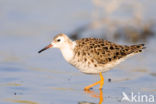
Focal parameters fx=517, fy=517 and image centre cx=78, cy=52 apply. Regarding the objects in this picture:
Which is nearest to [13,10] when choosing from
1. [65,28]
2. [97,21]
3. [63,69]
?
[65,28]

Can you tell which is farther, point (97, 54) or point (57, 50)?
point (57, 50)

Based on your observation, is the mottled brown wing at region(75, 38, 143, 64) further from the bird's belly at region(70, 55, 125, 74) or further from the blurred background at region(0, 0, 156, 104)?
the blurred background at region(0, 0, 156, 104)

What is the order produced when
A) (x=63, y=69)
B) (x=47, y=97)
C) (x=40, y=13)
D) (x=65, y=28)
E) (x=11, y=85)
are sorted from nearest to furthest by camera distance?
1. (x=47, y=97)
2. (x=11, y=85)
3. (x=63, y=69)
4. (x=65, y=28)
5. (x=40, y=13)

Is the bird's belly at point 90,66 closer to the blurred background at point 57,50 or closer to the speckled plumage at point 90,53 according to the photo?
the speckled plumage at point 90,53

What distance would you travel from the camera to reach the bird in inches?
485

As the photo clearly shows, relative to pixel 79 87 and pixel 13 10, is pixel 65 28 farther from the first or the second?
pixel 79 87

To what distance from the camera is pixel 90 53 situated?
12.5 meters

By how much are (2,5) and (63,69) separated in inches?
270

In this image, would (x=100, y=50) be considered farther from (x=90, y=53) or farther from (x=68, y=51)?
(x=68, y=51)

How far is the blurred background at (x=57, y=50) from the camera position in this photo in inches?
461

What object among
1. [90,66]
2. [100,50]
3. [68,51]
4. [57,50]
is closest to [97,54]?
[100,50]

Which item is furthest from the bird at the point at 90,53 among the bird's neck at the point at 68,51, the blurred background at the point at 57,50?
the blurred background at the point at 57,50

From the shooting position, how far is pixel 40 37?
668 inches

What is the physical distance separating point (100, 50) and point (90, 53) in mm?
320
